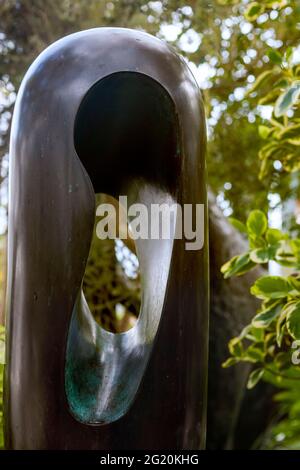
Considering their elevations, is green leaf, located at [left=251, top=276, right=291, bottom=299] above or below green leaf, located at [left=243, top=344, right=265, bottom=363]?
above

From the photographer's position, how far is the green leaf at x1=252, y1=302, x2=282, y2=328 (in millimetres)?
1354

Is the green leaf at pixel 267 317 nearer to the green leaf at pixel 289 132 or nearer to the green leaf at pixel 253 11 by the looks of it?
the green leaf at pixel 289 132

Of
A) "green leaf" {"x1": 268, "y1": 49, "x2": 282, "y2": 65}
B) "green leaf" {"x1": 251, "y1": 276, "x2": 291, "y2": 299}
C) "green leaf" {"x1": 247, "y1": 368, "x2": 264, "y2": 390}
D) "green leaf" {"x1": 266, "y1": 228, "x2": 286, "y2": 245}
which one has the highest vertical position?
"green leaf" {"x1": 268, "y1": 49, "x2": 282, "y2": 65}

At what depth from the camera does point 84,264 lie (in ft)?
3.53

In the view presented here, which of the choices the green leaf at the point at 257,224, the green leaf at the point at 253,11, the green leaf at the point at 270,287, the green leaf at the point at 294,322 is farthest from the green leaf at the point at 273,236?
the green leaf at the point at 253,11

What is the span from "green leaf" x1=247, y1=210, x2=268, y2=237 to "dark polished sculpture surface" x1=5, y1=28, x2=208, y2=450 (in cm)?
27

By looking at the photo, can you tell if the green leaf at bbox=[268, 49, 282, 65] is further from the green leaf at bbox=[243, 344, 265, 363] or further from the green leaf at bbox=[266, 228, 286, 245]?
the green leaf at bbox=[243, 344, 265, 363]

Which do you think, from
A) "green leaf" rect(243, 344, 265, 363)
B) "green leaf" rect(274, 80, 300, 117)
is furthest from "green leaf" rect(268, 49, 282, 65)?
"green leaf" rect(243, 344, 265, 363)

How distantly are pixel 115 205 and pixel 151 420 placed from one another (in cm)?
109

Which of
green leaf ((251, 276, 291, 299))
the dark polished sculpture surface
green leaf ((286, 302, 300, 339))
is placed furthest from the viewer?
green leaf ((251, 276, 291, 299))

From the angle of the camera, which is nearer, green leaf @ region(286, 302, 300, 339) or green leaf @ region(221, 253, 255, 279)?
green leaf @ region(286, 302, 300, 339)

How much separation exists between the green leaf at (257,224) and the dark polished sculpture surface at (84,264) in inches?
10.8

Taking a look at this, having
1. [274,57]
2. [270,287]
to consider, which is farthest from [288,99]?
[270,287]

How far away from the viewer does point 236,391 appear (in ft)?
7.42
